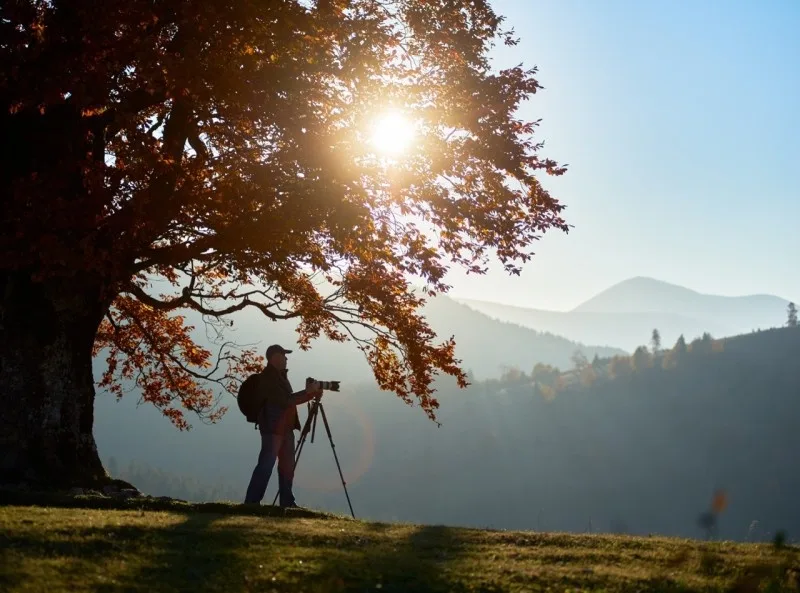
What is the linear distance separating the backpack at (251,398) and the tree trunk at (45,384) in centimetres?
335

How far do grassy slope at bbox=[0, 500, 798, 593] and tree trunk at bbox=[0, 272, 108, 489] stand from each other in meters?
4.39

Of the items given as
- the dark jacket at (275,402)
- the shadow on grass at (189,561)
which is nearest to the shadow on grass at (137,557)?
the shadow on grass at (189,561)

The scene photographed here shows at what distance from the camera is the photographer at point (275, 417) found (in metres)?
14.4

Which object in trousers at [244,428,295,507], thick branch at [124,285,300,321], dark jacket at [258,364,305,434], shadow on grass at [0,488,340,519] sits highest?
thick branch at [124,285,300,321]

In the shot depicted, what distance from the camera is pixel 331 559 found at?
8.28 m

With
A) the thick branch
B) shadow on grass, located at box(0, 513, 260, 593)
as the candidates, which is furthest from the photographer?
shadow on grass, located at box(0, 513, 260, 593)

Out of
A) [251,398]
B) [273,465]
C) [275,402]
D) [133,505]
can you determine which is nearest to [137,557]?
[133,505]

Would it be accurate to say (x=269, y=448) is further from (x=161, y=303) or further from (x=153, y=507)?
(x=161, y=303)

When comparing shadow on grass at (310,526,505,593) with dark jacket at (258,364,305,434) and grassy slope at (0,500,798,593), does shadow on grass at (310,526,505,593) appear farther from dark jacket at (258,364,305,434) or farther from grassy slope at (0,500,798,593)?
dark jacket at (258,364,305,434)

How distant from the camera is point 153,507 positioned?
13219 millimetres

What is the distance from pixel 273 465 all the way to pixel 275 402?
1.16m

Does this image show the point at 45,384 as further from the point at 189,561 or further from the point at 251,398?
the point at 189,561

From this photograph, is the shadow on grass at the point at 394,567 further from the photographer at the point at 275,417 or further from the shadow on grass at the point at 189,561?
the photographer at the point at 275,417

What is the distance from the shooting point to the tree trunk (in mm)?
14820
